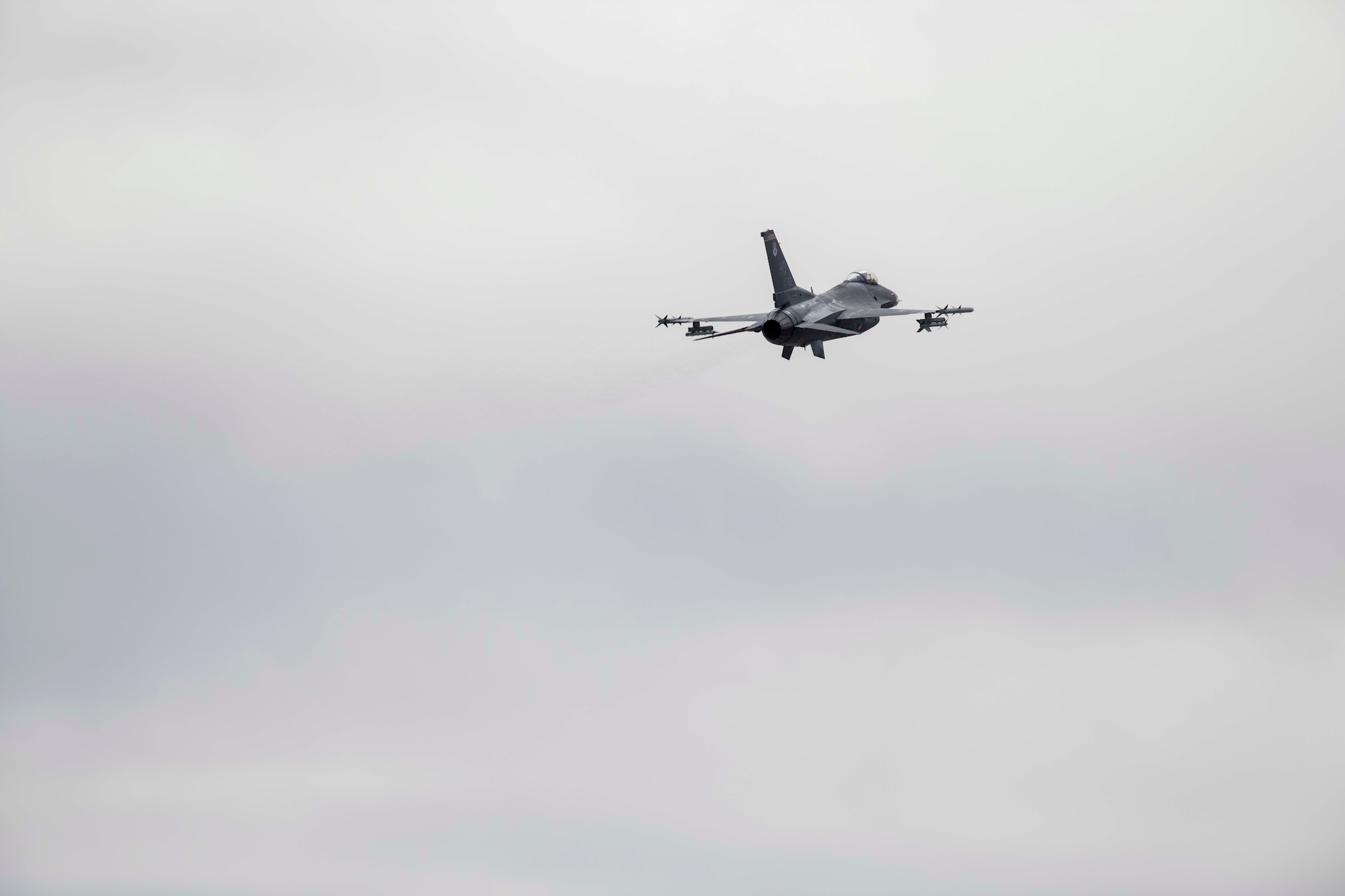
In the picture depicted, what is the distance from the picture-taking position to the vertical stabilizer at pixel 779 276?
105m

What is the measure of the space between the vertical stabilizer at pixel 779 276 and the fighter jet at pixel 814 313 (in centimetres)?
4

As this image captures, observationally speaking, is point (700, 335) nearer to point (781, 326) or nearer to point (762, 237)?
point (781, 326)

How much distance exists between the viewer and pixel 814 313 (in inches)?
4001

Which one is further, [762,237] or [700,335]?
[762,237]

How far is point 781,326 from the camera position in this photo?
326 feet

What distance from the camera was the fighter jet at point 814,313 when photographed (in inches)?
3920

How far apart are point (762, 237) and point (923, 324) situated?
43.1 ft

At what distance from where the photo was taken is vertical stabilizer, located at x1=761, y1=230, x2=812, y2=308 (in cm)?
10462

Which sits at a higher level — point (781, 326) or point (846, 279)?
point (846, 279)

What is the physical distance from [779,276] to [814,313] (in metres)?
6.25

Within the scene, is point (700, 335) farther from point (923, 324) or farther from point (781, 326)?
point (923, 324)

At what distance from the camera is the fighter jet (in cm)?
9956

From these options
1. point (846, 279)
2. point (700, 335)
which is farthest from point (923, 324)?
point (700, 335)

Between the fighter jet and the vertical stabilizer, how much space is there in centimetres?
4
